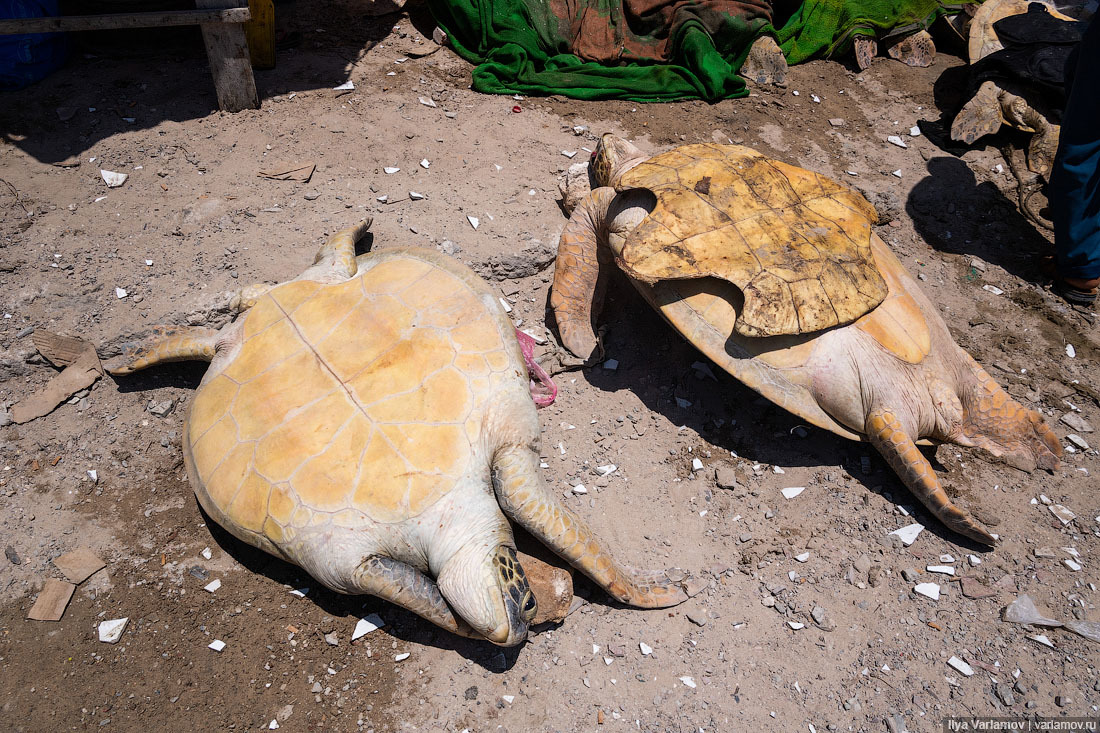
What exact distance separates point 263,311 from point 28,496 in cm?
153

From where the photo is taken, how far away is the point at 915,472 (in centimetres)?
314

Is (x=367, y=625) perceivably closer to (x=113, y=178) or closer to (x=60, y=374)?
(x=60, y=374)

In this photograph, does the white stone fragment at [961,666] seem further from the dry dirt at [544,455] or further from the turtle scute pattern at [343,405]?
the turtle scute pattern at [343,405]

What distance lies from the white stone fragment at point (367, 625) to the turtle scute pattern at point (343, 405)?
0.56 meters

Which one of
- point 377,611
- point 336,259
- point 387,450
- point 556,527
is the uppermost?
point 336,259

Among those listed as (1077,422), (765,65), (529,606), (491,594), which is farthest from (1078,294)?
(491,594)

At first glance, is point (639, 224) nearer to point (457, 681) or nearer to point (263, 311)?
point (263, 311)

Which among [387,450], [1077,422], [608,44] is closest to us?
[387,450]

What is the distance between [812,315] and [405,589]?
2.38 meters

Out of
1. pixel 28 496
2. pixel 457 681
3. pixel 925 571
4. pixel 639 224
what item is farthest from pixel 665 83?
pixel 28 496

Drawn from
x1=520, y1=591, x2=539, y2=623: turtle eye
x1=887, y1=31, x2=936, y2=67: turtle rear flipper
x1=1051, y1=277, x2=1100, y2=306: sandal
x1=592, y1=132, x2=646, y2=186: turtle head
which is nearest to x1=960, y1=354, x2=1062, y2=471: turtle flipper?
x1=1051, y1=277, x2=1100, y2=306: sandal

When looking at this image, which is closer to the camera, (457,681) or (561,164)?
(457,681)

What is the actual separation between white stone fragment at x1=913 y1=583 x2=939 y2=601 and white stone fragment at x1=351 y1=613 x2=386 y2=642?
8.59 feet

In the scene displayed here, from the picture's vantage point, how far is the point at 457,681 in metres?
2.73
